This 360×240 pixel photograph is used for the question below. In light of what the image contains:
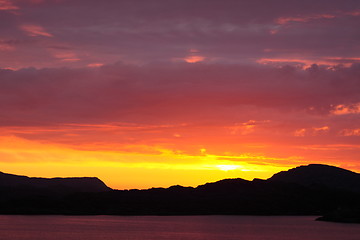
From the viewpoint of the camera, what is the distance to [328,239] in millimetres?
152000

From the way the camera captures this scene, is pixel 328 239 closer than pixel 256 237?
Yes

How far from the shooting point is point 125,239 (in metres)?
148

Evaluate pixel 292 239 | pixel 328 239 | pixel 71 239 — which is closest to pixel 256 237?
pixel 292 239

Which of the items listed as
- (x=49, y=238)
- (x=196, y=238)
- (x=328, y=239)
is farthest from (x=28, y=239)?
(x=328, y=239)

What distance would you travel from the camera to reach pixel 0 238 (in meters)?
141

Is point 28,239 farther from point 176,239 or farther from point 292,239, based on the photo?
point 292,239

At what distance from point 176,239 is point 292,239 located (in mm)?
33887

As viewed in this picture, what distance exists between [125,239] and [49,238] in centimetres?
2067

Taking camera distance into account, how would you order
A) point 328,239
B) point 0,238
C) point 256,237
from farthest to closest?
point 256,237 < point 328,239 < point 0,238

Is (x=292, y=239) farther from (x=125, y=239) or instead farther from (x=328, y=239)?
(x=125, y=239)

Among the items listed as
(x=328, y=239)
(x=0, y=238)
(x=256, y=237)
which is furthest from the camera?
(x=256, y=237)

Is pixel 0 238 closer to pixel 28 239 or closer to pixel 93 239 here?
pixel 28 239

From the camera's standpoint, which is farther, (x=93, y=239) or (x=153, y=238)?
(x=153, y=238)

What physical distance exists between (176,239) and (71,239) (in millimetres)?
29388
